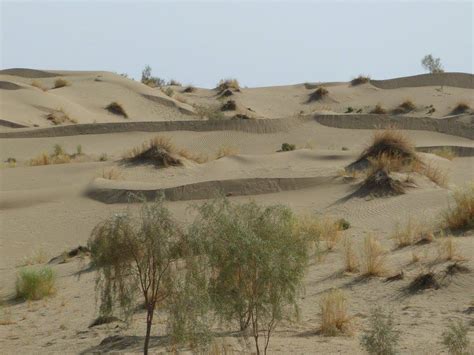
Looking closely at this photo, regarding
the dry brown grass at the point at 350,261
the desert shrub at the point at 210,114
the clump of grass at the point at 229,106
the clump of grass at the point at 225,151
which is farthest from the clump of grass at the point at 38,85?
the dry brown grass at the point at 350,261

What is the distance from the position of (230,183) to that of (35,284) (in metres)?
8.64

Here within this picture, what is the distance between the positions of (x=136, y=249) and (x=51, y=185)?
596 inches

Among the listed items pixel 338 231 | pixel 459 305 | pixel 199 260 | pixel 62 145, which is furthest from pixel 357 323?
pixel 62 145

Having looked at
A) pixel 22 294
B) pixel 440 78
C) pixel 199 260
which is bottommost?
pixel 22 294

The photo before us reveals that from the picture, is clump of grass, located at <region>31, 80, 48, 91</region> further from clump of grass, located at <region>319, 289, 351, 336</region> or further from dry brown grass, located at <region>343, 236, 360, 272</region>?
clump of grass, located at <region>319, 289, 351, 336</region>

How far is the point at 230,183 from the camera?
22.2 meters

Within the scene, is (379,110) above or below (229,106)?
below

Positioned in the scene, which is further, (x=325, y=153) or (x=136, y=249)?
(x=325, y=153)

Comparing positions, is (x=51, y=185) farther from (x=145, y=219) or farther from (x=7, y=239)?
(x=145, y=219)

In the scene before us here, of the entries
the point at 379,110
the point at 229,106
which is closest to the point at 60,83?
the point at 229,106

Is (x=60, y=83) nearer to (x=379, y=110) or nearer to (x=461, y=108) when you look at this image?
(x=379, y=110)

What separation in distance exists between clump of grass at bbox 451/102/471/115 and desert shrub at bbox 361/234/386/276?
2581 cm

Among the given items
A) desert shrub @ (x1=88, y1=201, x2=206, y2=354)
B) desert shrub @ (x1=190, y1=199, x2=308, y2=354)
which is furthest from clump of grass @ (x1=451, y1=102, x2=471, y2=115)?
desert shrub @ (x1=88, y1=201, x2=206, y2=354)

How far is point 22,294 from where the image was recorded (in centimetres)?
1439
